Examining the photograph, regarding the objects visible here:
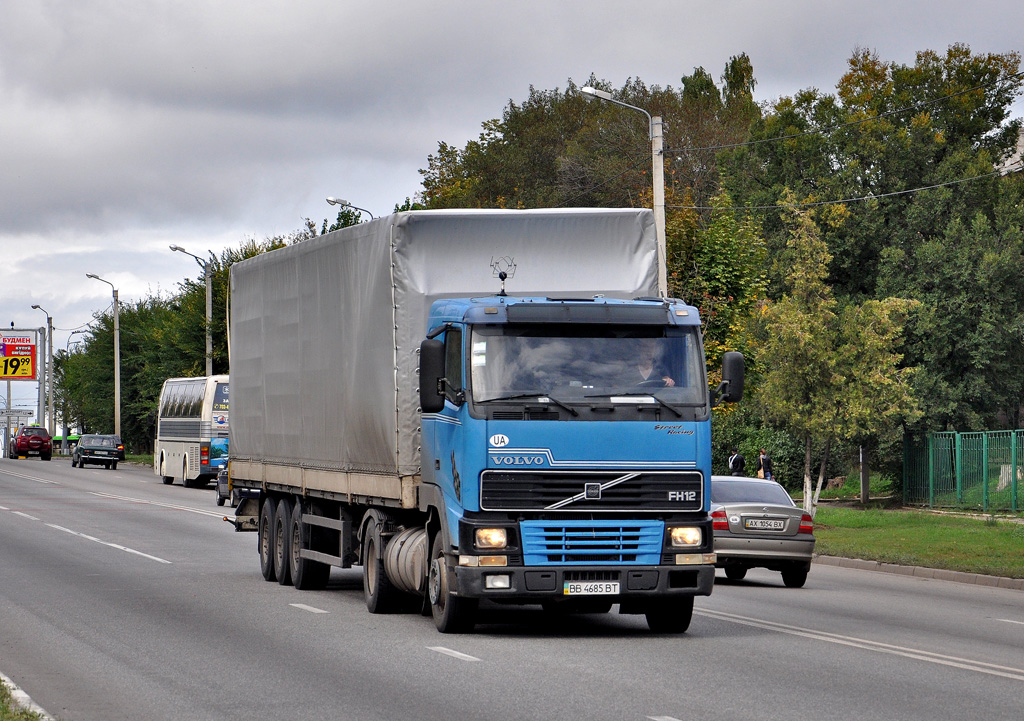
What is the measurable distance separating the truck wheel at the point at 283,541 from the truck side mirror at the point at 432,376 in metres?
6.04

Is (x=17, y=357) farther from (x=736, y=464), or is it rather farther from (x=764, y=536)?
(x=764, y=536)

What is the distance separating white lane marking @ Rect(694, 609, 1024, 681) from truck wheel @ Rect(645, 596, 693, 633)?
3.16 feet

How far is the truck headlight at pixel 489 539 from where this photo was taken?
12312 millimetres

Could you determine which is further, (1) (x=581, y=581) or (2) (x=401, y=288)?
(2) (x=401, y=288)

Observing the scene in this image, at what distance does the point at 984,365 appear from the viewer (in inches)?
1684

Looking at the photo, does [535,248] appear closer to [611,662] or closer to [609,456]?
[609,456]

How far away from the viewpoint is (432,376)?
12688 millimetres

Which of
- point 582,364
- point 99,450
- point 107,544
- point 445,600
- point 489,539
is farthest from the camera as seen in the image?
point 99,450

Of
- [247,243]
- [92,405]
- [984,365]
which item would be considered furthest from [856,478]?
[92,405]

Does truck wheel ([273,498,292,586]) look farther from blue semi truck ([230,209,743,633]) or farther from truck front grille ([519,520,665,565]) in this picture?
truck front grille ([519,520,665,565])

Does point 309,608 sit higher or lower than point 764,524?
lower

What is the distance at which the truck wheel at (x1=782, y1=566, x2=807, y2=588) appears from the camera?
19.7 m

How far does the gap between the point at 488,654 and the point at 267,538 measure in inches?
312

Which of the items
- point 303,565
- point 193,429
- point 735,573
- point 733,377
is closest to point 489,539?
point 733,377
